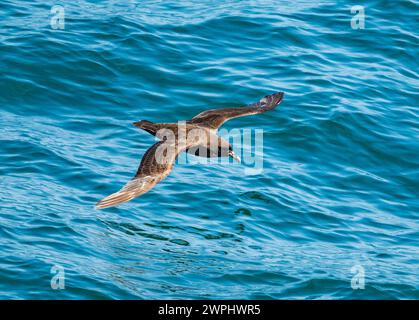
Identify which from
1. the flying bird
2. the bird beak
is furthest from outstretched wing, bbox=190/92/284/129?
the bird beak

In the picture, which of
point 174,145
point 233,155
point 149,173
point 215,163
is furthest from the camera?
point 215,163

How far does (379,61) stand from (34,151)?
8296 millimetres

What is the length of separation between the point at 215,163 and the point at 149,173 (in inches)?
159

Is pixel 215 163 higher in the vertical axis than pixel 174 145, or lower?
higher

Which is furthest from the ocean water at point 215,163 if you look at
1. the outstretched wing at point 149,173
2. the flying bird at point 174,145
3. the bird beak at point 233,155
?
the outstretched wing at point 149,173

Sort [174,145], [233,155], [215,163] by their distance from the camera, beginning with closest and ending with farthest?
1. [174,145]
2. [233,155]
3. [215,163]

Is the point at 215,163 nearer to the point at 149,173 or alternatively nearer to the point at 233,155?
the point at 233,155

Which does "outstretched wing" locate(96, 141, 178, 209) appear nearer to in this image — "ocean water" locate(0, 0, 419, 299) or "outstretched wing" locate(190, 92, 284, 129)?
"ocean water" locate(0, 0, 419, 299)

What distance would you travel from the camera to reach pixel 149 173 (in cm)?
1201

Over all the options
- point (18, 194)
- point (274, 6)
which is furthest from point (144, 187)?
point (274, 6)

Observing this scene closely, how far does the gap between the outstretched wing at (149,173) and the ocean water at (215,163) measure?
1.31 metres

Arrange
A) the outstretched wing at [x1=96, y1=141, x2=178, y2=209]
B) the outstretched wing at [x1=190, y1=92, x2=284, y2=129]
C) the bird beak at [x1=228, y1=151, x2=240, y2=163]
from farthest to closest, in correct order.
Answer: the outstretched wing at [x1=190, y1=92, x2=284, y2=129], the bird beak at [x1=228, y1=151, x2=240, y2=163], the outstretched wing at [x1=96, y1=141, x2=178, y2=209]

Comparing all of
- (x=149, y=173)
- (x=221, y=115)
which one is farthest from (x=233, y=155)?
(x=149, y=173)

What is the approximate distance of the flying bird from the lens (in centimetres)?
1154
